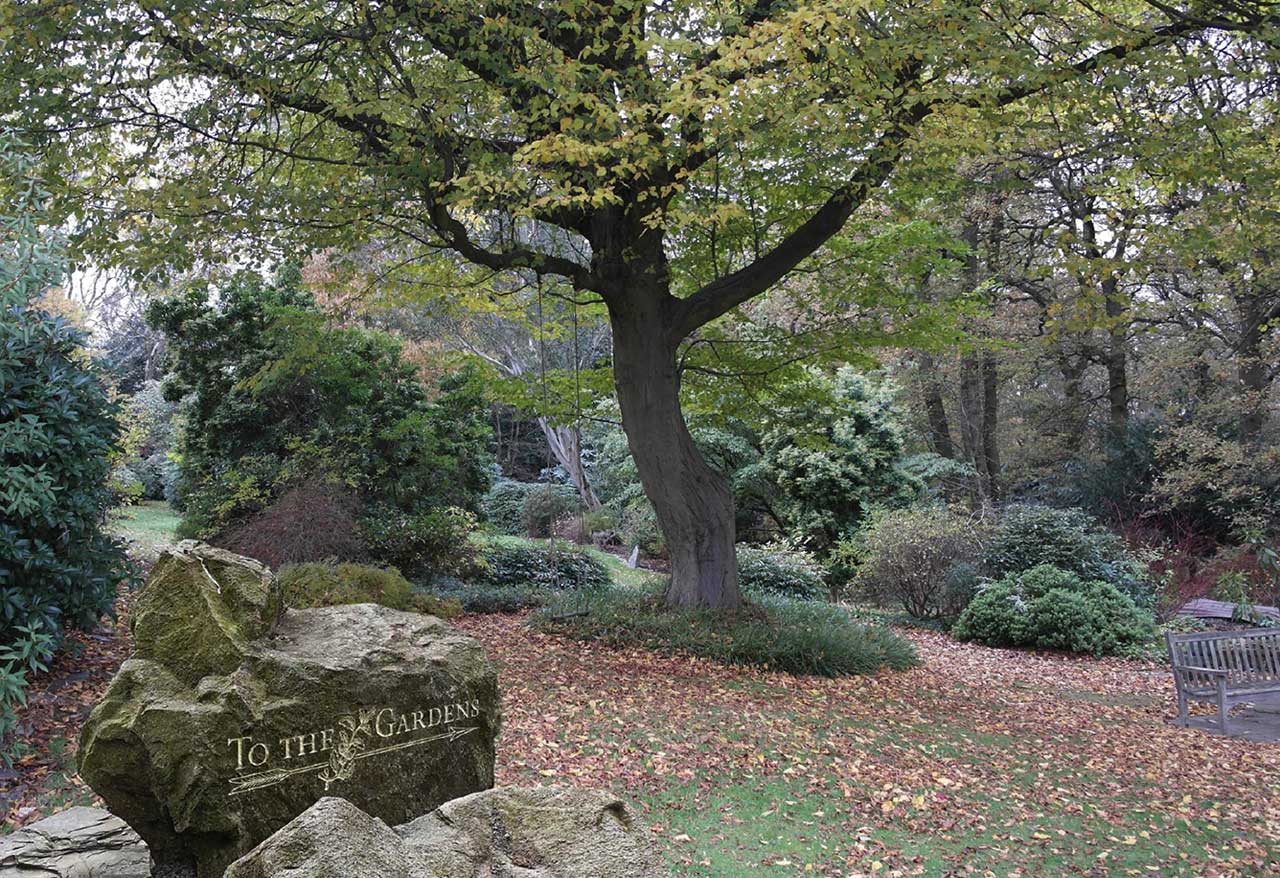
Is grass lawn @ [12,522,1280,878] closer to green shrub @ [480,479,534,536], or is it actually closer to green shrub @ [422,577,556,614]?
green shrub @ [422,577,556,614]

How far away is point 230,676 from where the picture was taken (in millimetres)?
3619

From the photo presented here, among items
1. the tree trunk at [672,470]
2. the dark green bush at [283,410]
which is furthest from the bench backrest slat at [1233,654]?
the dark green bush at [283,410]

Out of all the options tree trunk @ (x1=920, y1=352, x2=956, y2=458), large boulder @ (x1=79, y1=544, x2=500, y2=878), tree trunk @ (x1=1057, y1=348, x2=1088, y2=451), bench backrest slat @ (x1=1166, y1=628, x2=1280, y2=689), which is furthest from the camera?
tree trunk @ (x1=920, y1=352, x2=956, y2=458)

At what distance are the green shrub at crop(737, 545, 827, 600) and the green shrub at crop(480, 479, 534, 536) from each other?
878 centimetres

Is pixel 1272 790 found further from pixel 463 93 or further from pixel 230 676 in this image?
pixel 463 93

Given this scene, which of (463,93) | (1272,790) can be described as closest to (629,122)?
(463,93)

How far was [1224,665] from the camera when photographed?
31.1ft

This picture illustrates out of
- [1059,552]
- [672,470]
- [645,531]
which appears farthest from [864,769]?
[645,531]

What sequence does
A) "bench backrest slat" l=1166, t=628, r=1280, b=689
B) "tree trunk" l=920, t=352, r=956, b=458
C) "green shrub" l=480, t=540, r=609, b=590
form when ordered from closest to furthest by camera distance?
"bench backrest slat" l=1166, t=628, r=1280, b=689, "green shrub" l=480, t=540, r=609, b=590, "tree trunk" l=920, t=352, r=956, b=458

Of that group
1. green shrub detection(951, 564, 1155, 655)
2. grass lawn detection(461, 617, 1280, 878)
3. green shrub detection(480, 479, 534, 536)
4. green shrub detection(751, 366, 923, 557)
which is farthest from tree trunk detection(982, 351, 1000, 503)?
grass lawn detection(461, 617, 1280, 878)

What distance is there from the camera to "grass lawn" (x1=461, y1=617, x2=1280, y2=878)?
5.46 metres

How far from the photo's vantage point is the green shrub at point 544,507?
23.5 metres

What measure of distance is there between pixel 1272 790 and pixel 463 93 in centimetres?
905

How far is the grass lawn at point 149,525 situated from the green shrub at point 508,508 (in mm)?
7585
